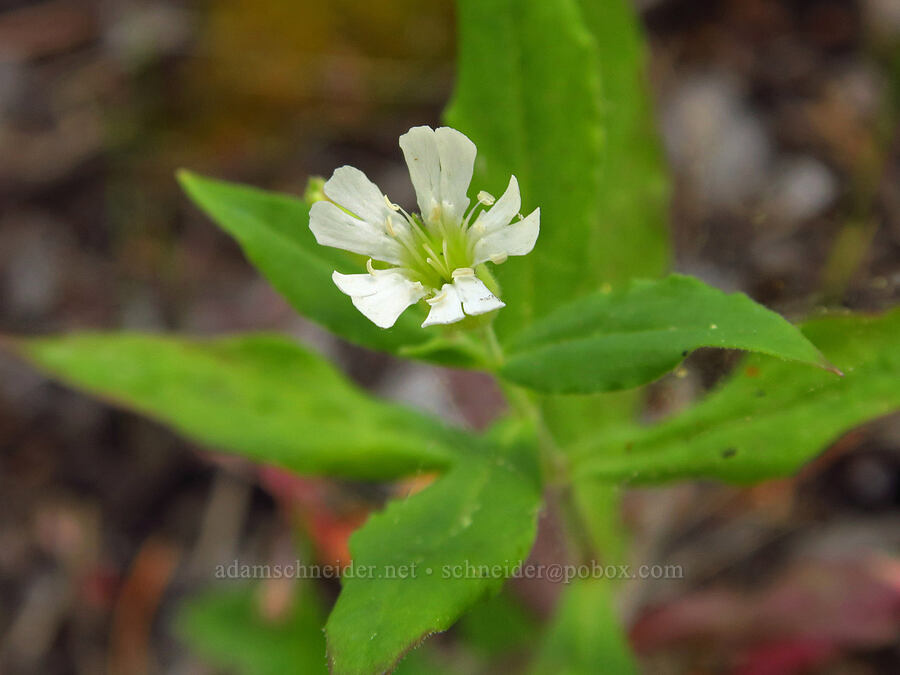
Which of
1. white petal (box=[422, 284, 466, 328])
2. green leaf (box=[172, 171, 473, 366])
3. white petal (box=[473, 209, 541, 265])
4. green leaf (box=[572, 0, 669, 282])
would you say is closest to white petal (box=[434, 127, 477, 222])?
white petal (box=[473, 209, 541, 265])

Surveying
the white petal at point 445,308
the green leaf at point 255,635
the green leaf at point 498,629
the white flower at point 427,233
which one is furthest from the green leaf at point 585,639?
the white petal at point 445,308

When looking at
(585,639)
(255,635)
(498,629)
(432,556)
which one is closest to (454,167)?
(432,556)

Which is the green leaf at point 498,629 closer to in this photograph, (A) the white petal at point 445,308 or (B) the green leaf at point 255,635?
(B) the green leaf at point 255,635

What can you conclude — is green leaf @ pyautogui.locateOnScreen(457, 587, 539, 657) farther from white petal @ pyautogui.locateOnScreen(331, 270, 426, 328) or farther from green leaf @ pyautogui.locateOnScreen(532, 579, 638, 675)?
white petal @ pyautogui.locateOnScreen(331, 270, 426, 328)

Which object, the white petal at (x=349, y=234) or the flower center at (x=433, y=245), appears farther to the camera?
the flower center at (x=433, y=245)

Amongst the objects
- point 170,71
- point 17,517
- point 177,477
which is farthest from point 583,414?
point 170,71

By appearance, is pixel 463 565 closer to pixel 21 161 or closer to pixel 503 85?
pixel 503 85
